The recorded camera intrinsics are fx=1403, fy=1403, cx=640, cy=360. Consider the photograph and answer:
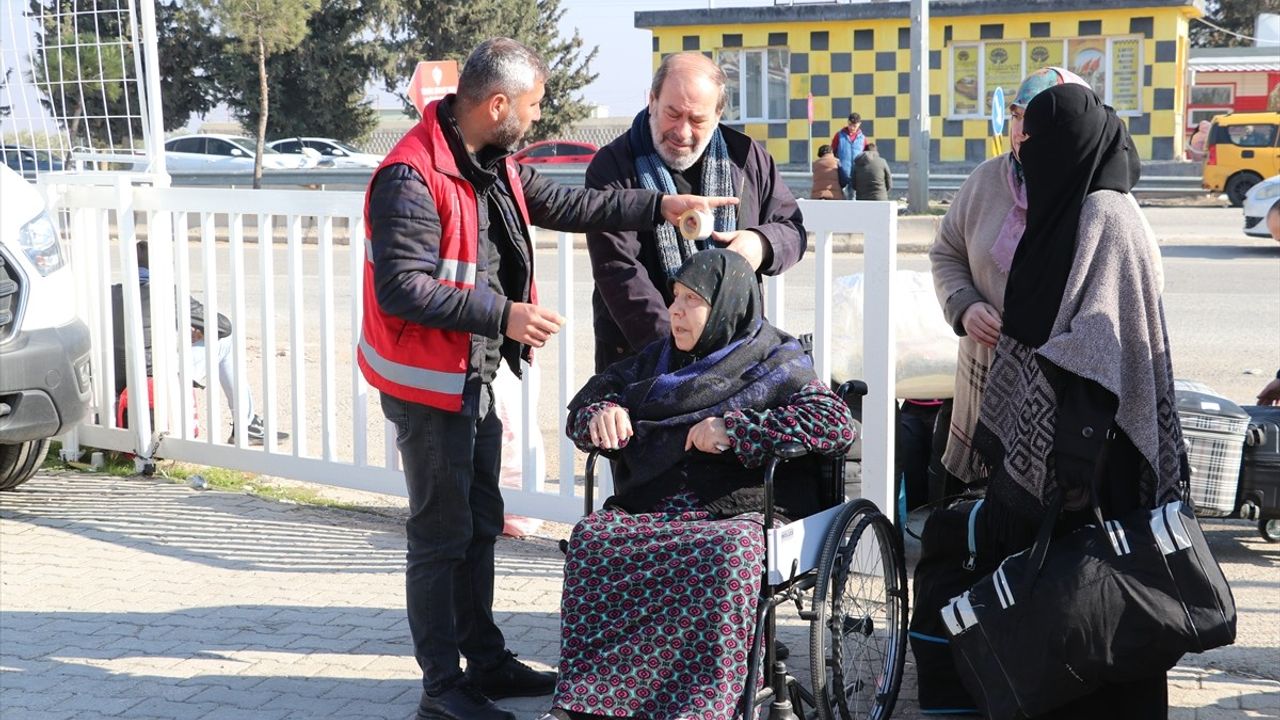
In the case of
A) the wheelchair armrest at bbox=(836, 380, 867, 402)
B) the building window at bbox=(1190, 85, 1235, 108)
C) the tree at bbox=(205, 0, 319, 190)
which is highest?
the tree at bbox=(205, 0, 319, 190)

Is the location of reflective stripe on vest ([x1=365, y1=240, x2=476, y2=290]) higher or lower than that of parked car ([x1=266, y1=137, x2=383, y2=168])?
lower

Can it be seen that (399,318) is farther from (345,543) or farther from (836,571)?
(345,543)

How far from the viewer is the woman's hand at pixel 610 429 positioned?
12.1 ft

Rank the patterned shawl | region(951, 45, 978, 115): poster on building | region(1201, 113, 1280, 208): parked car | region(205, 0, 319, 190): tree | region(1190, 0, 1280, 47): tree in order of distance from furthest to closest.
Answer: region(1190, 0, 1280, 47): tree < region(951, 45, 978, 115): poster on building < region(205, 0, 319, 190): tree < region(1201, 113, 1280, 208): parked car < the patterned shawl

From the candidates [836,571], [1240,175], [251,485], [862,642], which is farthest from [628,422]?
[1240,175]

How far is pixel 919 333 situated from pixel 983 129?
3133cm

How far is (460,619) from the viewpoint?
423cm

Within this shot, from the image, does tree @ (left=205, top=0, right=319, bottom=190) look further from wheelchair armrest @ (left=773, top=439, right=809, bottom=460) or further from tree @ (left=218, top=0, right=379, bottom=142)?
wheelchair armrest @ (left=773, top=439, right=809, bottom=460)

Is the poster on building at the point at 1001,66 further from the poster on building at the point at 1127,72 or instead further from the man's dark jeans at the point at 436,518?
the man's dark jeans at the point at 436,518

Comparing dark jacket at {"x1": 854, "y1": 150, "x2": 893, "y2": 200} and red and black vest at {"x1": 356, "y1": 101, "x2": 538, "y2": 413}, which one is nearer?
red and black vest at {"x1": 356, "y1": 101, "x2": 538, "y2": 413}

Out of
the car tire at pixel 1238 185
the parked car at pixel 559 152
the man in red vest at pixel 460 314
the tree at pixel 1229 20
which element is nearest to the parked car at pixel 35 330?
the man in red vest at pixel 460 314

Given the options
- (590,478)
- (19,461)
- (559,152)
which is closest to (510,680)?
(590,478)

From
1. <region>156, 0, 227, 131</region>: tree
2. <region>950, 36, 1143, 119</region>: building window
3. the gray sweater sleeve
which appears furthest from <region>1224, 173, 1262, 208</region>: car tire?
<region>156, 0, 227, 131</region>: tree

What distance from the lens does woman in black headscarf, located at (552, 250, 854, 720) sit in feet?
11.0
